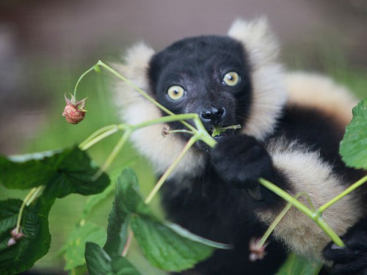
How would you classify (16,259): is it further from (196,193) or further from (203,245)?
(196,193)

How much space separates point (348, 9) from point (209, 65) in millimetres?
3917

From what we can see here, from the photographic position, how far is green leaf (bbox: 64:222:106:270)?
7.79 ft

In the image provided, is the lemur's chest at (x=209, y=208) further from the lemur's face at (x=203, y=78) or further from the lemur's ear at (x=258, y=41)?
the lemur's ear at (x=258, y=41)

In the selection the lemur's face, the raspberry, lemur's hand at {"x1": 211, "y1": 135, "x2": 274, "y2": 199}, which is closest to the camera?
the raspberry

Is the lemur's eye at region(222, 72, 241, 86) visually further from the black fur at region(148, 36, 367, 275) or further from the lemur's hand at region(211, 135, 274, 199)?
the lemur's hand at region(211, 135, 274, 199)

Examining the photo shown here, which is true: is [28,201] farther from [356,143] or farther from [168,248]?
[356,143]

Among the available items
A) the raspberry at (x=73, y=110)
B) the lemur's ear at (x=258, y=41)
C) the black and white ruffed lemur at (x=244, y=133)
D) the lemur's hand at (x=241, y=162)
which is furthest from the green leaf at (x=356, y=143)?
the lemur's ear at (x=258, y=41)

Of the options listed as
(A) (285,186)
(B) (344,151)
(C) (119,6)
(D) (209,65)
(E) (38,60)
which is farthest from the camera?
(C) (119,6)

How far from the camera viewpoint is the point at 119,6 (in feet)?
20.8

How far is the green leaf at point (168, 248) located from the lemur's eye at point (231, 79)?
1314 mm

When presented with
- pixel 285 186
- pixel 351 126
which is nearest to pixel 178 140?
pixel 285 186

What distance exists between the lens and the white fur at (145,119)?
2691mm

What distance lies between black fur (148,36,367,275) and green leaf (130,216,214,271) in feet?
3.09

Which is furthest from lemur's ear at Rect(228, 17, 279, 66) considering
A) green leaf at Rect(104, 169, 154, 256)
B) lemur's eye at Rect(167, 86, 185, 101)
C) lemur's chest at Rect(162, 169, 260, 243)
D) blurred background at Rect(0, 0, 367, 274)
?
blurred background at Rect(0, 0, 367, 274)
